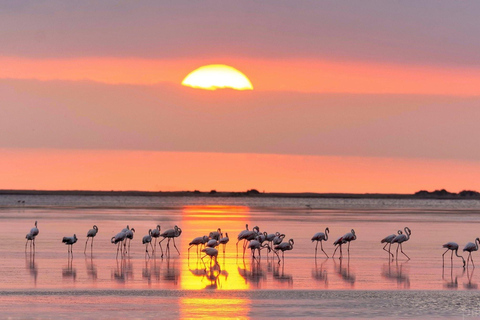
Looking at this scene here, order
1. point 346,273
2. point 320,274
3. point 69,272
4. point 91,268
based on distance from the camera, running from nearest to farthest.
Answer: point 69,272 → point 320,274 → point 346,273 → point 91,268

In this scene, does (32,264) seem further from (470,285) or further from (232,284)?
(470,285)

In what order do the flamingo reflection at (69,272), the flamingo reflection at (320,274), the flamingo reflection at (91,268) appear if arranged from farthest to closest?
the flamingo reflection at (91,268) → the flamingo reflection at (320,274) → the flamingo reflection at (69,272)

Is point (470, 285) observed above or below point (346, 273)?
below

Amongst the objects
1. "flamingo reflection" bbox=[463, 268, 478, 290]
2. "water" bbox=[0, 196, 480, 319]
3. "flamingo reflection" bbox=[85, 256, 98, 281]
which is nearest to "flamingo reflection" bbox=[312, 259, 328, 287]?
"water" bbox=[0, 196, 480, 319]

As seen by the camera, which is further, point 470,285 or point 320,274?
point 320,274

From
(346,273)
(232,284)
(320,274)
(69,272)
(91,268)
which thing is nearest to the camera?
(232,284)

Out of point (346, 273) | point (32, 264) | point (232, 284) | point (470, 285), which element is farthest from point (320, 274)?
point (32, 264)

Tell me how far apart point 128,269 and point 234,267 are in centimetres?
291

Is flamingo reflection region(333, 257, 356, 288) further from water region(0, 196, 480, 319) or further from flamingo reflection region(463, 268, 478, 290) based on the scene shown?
flamingo reflection region(463, 268, 478, 290)

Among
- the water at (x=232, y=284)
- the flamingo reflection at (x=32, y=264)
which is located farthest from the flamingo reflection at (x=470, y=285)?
the flamingo reflection at (x=32, y=264)

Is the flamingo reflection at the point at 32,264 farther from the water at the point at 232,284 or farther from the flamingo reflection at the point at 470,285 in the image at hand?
the flamingo reflection at the point at 470,285

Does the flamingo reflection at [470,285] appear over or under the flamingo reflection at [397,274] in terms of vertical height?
under

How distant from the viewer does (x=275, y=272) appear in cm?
2311

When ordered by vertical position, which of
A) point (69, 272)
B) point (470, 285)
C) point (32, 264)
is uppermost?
point (32, 264)
